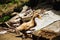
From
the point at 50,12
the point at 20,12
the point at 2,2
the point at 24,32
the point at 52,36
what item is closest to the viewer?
the point at 52,36

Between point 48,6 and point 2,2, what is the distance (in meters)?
2.66

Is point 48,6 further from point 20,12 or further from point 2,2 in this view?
point 2,2

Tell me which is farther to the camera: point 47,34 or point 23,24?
point 23,24

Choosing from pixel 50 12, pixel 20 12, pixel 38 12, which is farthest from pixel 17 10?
pixel 50 12

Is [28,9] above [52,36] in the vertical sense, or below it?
above

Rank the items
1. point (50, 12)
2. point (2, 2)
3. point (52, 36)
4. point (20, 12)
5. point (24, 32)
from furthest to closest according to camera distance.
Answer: point (2, 2), point (20, 12), point (50, 12), point (24, 32), point (52, 36)

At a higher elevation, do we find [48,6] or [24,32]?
[48,6]

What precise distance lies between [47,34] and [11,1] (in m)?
4.84

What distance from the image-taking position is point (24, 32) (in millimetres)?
6906

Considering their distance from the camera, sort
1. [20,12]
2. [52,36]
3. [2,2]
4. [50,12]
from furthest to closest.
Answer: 1. [2,2]
2. [20,12]
3. [50,12]
4. [52,36]

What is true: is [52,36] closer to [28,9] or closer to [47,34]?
[47,34]

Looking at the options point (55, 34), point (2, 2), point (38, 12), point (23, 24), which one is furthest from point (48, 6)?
point (55, 34)

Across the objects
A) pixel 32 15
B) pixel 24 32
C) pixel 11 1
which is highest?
pixel 11 1

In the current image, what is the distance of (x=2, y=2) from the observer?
9922mm
